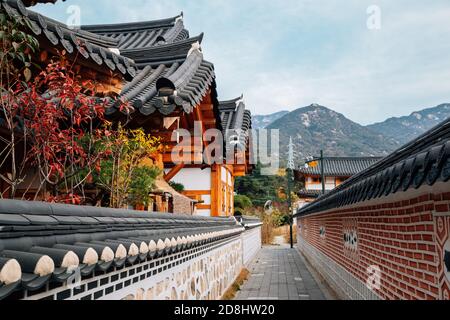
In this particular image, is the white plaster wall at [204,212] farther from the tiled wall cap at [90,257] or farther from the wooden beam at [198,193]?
the tiled wall cap at [90,257]

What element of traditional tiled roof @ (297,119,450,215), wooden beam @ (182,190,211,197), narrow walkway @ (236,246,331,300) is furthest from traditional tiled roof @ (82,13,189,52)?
traditional tiled roof @ (297,119,450,215)

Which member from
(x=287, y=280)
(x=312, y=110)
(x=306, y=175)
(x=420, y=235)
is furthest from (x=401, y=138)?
(x=420, y=235)

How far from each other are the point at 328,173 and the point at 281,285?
31.7m

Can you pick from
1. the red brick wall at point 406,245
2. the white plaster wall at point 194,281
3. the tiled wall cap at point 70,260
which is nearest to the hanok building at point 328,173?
the white plaster wall at point 194,281

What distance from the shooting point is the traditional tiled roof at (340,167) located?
4255 centimetres

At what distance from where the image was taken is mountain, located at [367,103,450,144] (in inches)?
5271

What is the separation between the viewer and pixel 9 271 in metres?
1.64

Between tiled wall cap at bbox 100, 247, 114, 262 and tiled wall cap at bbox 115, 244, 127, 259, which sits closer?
tiled wall cap at bbox 100, 247, 114, 262

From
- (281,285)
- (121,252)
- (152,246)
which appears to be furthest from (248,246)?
(121,252)

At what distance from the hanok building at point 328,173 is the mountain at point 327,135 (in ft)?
155

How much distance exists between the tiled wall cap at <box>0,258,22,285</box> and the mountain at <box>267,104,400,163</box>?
91096mm

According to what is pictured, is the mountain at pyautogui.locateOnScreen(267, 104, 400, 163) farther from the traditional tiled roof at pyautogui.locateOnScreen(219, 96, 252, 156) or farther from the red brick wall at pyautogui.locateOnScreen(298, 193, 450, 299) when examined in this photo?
the red brick wall at pyautogui.locateOnScreen(298, 193, 450, 299)

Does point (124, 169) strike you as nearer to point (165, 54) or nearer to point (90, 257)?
point (90, 257)
